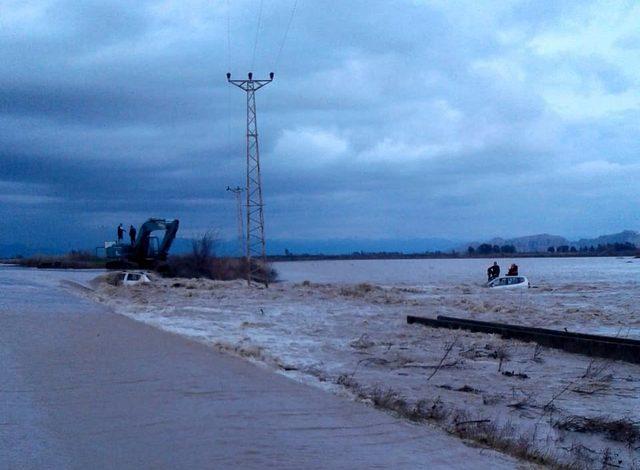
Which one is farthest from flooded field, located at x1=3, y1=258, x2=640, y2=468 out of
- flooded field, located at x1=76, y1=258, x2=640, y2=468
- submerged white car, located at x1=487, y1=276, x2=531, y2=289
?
submerged white car, located at x1=487, y1=276, x2=531, y2=289

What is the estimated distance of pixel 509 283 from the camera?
4944 centimetres

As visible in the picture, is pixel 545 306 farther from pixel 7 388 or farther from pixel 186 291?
pixel 7 388

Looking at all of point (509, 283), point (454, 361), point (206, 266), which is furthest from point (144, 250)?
point (454, 361)

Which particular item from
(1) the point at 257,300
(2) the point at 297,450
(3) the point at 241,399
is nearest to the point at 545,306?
(1) the point at 257,300

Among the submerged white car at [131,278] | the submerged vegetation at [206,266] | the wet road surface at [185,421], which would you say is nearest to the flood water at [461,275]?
the submerged vegetation at [206,266]

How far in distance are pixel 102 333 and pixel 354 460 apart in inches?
545

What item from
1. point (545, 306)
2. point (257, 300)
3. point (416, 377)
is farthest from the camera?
point (257, 300)

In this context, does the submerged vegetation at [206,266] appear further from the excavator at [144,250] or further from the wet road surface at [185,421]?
the wet road surface at [185,421]

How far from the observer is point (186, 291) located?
43.3m

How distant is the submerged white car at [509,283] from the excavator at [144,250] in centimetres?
2404

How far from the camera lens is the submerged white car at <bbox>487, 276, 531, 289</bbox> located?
1910 inches

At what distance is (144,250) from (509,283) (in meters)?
27.7

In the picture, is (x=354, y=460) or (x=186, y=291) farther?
(x=186, y=291)

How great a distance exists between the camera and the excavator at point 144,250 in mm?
59156
